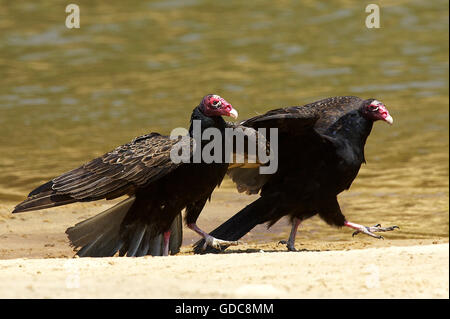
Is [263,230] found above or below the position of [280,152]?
below

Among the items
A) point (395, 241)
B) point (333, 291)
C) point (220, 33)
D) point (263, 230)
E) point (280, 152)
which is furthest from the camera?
point (220, 33)

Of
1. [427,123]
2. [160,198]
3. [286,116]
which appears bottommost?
[427,123]

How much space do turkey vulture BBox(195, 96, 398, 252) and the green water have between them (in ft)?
4.83

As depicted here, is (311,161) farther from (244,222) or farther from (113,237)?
(113,237)

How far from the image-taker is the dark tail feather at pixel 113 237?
6.96 m

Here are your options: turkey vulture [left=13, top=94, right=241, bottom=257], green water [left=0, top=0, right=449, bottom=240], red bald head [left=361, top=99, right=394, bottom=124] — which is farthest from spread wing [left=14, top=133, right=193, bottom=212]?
green water [left=0, top=0, right=449, bottom=240]

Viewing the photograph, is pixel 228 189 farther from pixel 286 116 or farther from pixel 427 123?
pixel 427 123

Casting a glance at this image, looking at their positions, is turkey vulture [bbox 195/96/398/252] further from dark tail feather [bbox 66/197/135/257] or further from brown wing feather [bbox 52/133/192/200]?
brown wing feather [bbox 52/133/192/200]

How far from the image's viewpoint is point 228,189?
9.88 meters

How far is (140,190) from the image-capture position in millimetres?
6797

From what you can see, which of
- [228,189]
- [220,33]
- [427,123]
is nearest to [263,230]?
[228,189]

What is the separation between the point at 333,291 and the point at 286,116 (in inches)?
87.7

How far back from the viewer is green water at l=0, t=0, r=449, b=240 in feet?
35.7

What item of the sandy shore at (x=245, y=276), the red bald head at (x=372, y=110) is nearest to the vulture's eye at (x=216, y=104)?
the red bald head at (x=372, y=110)
